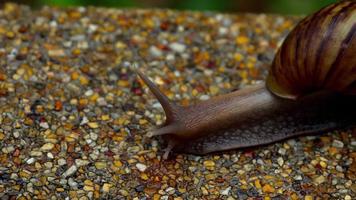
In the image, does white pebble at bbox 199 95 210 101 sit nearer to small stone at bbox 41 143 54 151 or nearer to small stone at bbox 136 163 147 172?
small stone at bbox 136 163 147 172

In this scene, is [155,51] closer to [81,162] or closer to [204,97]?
[204,97]

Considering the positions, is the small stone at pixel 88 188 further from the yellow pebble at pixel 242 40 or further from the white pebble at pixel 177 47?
the yellow pebble at pixel 242 40

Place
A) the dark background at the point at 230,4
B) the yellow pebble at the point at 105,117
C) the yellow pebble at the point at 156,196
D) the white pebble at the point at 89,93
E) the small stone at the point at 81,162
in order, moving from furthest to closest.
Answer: the dark background at the point at 230,4
the white pebble at the point at 89,93
the yellow pebble at the point at 105,117
the small stone at the point at 81,162
the yellow pebble at the point at 156,196

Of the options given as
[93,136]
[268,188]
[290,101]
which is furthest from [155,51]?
[268,188]

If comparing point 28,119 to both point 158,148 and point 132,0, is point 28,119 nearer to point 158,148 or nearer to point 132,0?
Result: point 158,148

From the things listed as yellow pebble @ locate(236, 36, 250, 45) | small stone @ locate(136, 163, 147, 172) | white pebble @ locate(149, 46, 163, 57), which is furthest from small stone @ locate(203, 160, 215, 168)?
yellow pebble @ locate(236, 36, 250, 45)

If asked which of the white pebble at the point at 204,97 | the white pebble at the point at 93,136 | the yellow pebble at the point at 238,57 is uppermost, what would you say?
the yellow pebble at the point at 238,57

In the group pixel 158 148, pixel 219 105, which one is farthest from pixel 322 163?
pixel 158 148

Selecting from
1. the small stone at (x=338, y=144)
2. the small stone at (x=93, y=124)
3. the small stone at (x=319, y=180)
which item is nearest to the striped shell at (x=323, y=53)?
the small stone at (x=338, y=144)
